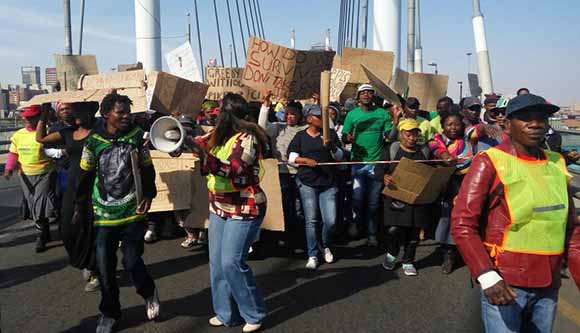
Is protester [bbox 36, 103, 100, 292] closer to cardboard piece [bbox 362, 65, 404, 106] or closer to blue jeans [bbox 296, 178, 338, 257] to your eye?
blue jeans [bbox 296, 178, 338, 257]

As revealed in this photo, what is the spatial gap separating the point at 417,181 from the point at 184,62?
469cm

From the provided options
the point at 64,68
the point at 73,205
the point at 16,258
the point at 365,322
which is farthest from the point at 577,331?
the point at 64,68

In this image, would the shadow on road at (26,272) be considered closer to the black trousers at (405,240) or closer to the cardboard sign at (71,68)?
the cardboard sign at (71,68)

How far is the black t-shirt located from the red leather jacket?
124 inches

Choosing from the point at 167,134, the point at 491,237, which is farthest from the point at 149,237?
the point at 491,237

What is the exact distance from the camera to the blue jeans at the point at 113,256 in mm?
3914

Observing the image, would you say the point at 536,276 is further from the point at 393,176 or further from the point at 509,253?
the point at 393,176

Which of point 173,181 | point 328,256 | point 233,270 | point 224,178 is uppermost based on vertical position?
point 224,178

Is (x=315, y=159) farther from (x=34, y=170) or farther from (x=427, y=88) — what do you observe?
(x=427, y=88)

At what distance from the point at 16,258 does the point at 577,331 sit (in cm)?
564

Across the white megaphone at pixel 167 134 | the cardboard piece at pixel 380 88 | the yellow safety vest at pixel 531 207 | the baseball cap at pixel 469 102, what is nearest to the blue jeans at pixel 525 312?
the yellow safety vest at pixel 531 207

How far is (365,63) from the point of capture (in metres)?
8.73

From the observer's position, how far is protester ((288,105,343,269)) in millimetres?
5586

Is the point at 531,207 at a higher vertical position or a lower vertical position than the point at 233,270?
higher
